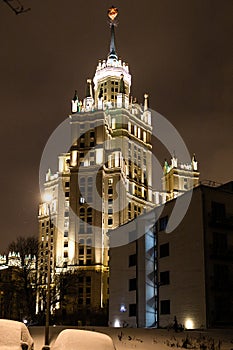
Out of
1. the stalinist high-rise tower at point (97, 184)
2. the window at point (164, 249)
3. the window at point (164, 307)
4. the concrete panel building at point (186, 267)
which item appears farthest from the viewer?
the stalinist high-rise tower at point (97, 184)

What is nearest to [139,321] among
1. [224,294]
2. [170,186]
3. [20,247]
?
[224,294]

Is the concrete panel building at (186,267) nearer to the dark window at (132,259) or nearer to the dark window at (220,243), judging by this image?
the dark window at (220,243)

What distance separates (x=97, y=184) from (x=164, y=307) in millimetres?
95680

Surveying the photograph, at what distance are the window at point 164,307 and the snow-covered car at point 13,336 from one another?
4082cm

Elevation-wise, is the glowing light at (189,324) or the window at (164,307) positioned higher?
the window at (164,307)

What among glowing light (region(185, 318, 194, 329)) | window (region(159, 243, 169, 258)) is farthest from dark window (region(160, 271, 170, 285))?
glowing light (region(185, 318, 194, 329))

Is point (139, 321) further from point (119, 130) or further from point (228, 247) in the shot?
point (119, 130)

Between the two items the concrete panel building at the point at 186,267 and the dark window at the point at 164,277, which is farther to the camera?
the dark window at the point at 164,277

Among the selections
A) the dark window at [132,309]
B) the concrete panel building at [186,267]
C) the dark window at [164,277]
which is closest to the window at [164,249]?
the concrete panel building at [186,267]

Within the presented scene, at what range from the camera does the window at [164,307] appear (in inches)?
2158

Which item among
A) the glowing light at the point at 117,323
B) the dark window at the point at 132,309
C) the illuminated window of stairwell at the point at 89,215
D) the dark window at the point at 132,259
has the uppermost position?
the illuminated window of stairwell at the point at 89,215

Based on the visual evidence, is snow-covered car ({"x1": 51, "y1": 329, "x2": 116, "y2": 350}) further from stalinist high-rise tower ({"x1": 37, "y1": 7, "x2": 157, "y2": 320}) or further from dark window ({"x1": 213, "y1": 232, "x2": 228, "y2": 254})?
stalinist high-rise tower ({"x1": 37, "y1": 7, "x2": 157, "y2": 320})

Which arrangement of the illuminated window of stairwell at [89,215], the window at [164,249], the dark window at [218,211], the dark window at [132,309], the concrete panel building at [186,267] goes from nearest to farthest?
the concrete panel building at [186,267]
the dark window at [218,211]
the window at [164,249]
the dark window at [132,309]
the illuminated window of stairwell at [89,215]

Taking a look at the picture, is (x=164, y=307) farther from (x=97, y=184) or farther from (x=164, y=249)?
(x=97, y=184)
